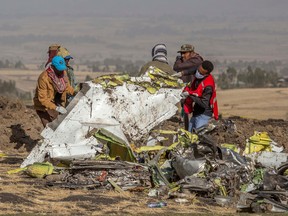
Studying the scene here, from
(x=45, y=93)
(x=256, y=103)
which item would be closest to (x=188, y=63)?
(x=45, y=93)

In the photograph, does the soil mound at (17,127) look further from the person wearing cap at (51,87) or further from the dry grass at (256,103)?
the dry grass at (256,103)

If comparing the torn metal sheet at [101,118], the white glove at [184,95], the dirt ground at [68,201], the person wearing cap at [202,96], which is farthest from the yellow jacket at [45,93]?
the person wearing cap at [202,96]

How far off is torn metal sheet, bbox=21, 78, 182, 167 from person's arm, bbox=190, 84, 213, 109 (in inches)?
23.2

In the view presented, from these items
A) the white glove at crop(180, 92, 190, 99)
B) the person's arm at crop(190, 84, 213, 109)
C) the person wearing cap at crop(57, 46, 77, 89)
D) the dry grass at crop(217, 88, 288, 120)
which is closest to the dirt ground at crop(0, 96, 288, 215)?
the person's arm at crop(190, 84, 213, 109)

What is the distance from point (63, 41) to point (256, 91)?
424ft

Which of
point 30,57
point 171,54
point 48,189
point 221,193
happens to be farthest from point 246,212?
point 30,57

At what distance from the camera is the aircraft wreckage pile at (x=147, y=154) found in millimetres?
12531

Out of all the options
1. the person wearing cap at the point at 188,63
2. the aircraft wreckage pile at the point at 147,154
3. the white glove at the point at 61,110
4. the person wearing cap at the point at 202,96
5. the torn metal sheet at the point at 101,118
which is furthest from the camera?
the person wearing cap at the point at 188,63

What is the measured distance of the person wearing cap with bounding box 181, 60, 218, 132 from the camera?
49.4 ft

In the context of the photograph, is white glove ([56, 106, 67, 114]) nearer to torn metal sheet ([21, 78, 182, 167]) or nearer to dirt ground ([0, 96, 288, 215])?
torn metal sheet ([21, 78, 182, 167])

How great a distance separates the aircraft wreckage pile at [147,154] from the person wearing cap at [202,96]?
0.42 meters

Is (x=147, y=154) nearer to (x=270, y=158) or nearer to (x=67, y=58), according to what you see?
(x=270, y=158)

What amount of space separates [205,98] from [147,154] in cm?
161

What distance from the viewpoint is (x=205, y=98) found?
1510cm
